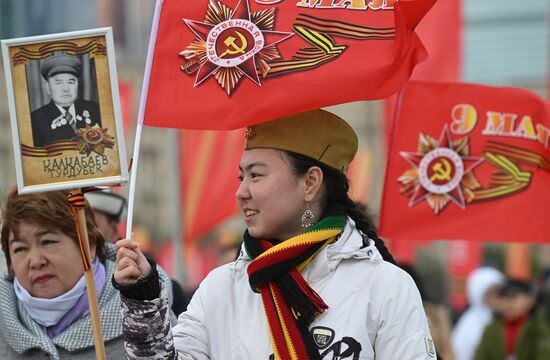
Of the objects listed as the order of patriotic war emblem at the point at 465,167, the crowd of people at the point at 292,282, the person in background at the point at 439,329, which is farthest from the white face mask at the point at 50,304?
the person in background at the point at 439,329

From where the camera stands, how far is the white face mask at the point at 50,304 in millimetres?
5059

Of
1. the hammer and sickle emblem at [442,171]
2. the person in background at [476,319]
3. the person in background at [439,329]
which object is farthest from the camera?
the person in background at [476,319]

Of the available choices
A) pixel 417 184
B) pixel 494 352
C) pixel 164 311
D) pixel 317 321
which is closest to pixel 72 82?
pixel 164 311

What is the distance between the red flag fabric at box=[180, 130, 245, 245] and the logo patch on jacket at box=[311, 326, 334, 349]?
750cm

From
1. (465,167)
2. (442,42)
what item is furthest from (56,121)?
(442,42)

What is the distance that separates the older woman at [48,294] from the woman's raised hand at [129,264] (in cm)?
87

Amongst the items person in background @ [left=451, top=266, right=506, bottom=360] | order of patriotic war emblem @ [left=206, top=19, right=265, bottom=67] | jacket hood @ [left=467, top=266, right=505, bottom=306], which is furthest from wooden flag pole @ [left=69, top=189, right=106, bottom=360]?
person in background @ [left=451, top=266, right=506, bottom=360]

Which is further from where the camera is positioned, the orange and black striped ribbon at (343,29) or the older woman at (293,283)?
the orange and black striped ribbon at (343,29)

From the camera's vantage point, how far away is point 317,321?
14.3ft

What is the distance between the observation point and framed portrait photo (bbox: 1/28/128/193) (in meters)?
4.44

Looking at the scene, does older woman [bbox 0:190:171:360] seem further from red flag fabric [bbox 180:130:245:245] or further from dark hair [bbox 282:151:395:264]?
red flag fabric [bbox 180:130:245:245]

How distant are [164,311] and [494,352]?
6698 millimetres

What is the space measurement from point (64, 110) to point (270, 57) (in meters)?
0.67

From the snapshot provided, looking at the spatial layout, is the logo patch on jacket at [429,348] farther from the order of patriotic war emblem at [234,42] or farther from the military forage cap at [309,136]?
the order of patriotic war emblem at [234,42]
